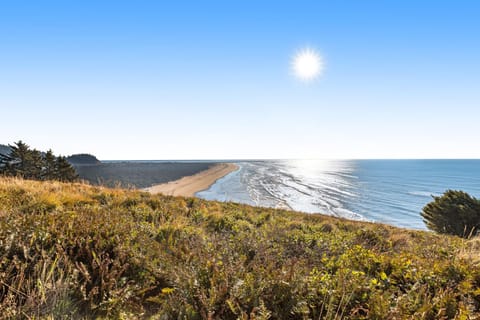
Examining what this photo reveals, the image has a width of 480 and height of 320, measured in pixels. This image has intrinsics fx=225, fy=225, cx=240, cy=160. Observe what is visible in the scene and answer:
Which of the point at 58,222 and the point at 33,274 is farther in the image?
the point at 58,222

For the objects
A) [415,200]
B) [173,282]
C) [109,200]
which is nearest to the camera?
[173,282]

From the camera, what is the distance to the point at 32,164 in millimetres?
32125

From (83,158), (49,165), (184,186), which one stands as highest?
(83,158)

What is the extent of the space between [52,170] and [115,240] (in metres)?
41.6

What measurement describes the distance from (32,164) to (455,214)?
157ft

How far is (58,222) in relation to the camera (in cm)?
338

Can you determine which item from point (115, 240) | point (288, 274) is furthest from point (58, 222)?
point (288, 274)

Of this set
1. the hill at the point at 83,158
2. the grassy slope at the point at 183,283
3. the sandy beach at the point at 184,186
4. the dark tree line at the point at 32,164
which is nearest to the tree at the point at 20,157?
the dark tree line at the point at 32,164

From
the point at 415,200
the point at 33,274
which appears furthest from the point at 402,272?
the point at 415,200

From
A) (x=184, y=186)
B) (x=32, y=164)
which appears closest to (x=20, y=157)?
(x=32, y=164)

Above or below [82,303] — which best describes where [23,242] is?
above

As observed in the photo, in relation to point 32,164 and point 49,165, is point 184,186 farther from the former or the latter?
point 32,164

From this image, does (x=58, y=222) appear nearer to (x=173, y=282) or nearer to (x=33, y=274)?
(x=33, y=274)

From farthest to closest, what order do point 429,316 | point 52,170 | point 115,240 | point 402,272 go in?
point 52,170
point 115,240
point 402,272
point 429,316
